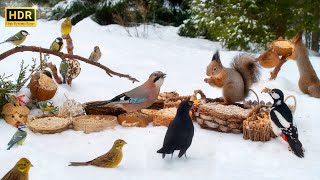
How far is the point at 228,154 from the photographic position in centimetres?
401

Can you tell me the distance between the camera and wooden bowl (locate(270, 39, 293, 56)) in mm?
6450

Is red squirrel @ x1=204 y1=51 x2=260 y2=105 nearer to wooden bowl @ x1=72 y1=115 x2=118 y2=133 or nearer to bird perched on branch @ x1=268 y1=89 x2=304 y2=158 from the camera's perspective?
bird perched on branch @ x1=268 y1=89 x2=304 y2=158

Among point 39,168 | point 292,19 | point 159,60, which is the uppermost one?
point 292,19

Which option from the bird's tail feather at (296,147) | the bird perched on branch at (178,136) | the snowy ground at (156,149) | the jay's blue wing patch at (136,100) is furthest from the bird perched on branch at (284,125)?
the jay's blue wing patch at (136,100)

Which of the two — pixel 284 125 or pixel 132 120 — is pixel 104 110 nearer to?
pixel 132 120

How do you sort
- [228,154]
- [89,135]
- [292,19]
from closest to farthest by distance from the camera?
[228,154], [89,135], [292,19]

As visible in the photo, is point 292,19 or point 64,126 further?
point 292,19

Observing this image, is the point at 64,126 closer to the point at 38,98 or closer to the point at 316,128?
the point at 38,98

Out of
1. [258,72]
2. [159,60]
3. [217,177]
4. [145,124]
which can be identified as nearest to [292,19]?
[159,60]

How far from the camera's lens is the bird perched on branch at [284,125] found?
3926 millimetres

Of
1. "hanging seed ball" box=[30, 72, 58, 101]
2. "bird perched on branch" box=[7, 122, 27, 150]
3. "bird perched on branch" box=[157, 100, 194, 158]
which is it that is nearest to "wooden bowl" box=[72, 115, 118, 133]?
"hanging seed ball" box=[30, 72, 58, 101]

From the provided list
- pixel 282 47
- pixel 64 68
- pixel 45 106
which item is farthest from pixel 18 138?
pixel 282 47

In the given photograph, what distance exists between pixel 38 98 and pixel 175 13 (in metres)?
9.08

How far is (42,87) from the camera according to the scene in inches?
195
